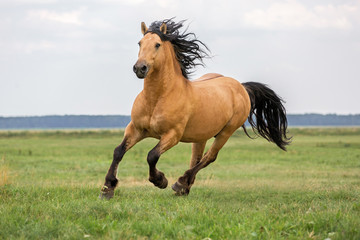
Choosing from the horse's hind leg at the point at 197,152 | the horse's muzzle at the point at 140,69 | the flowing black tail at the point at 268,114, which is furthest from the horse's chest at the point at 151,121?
the flowing black tail at the point at 268,114

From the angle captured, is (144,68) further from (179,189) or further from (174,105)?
(179,189)

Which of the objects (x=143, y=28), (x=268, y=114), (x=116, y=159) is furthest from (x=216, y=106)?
(x=268, y=114)

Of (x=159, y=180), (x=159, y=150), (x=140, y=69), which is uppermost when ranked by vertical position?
(x=140, y=69)

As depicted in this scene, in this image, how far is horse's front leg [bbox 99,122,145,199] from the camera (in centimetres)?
746

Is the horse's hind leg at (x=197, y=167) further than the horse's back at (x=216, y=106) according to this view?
Yes

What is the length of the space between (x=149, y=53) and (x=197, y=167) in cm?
261

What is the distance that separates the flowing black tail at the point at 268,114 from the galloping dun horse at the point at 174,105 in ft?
5.06

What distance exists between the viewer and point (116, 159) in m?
7.53

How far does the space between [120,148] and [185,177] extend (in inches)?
55.7

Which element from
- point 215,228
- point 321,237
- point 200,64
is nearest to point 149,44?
point 200,64

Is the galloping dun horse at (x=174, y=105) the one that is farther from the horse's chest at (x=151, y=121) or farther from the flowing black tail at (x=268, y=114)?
the flowing black tail at (x=268, y=114)

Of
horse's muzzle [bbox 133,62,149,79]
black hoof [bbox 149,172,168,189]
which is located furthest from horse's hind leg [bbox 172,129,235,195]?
horse's muzzle [bbox 133,62,149,79]

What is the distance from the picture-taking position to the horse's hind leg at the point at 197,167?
8.29 meters

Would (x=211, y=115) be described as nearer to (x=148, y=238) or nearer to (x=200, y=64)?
(x=200, y=64)
